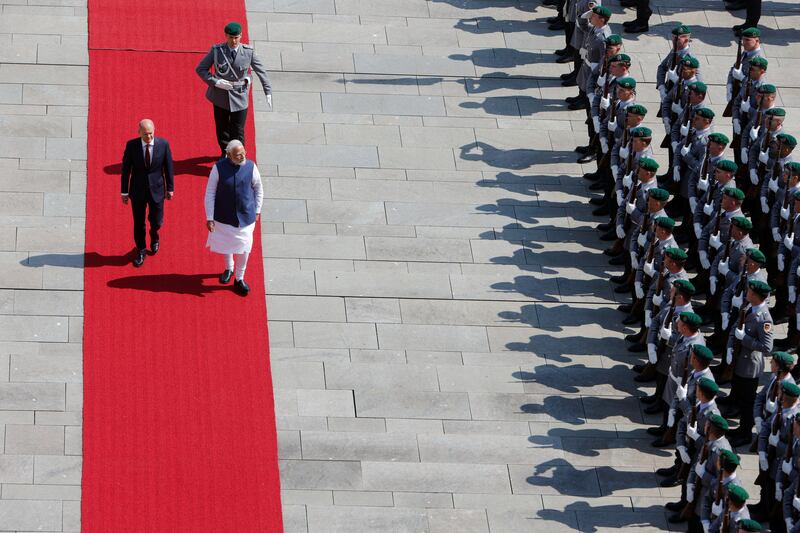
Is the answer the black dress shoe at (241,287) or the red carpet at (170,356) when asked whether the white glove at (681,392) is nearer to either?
the red carpet at (170,356)

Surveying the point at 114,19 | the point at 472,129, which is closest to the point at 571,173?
the point at 472,129

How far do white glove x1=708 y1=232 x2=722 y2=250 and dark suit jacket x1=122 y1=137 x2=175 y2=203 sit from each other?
4.90m

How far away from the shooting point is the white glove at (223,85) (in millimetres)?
15492

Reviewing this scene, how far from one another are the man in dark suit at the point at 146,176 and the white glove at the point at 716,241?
4.89 metres

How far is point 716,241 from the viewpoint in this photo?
47.3 feet

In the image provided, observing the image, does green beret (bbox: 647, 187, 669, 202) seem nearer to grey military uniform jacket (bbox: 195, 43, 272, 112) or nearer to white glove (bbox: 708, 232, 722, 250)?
white glove (bbox: 708, 232, 722, 250)

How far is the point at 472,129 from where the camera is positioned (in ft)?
57.3

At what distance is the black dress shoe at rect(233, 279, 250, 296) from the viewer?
14695mm

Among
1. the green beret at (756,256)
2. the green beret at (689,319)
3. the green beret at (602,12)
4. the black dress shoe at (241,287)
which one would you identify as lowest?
the black dress shoe at (241,287)

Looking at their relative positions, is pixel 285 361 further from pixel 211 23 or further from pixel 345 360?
pixel 211 23

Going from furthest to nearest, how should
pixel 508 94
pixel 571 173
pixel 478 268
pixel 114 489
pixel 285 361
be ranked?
pixel 508 94 < pixel 571 173 < pixel 478 268 < pixel 285 361 < pixel 114 489

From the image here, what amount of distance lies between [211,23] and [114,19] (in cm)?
110

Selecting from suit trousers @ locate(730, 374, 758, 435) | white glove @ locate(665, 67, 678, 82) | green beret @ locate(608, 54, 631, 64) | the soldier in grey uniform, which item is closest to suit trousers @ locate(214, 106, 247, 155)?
the soldier in grey uniform

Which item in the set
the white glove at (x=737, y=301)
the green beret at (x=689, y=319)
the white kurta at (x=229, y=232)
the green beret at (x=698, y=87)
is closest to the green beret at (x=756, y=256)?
the white glove at (x=737, y=301)
